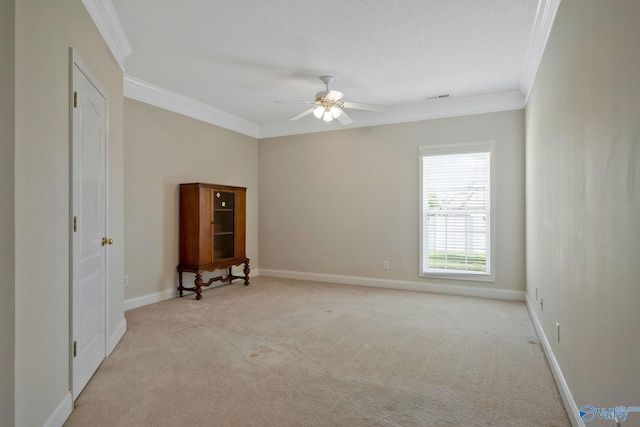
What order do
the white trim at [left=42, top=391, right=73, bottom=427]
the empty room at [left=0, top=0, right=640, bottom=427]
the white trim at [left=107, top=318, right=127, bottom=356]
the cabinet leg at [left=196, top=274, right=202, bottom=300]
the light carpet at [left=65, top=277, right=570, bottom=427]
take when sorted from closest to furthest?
the empty room at [left=0, top=0, right=640, bottom=427], the white trim at [left=42, top=391, right=73, bottom=427], the light carpet at [left=65, top=277, right=570, bottom=427], the white trim at [left=107, top=318, right=127, bottom=356], the cabinet leg at [left=196, top=274, right=202, bottom=300]

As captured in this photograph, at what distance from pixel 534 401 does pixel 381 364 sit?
Answer: 3.26 ft

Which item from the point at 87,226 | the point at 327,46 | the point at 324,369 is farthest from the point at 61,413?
the point at 327,46

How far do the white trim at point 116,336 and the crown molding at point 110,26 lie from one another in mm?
2352

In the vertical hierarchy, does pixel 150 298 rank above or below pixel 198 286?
below

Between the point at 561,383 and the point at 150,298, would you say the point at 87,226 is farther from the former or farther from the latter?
the point at 561,383

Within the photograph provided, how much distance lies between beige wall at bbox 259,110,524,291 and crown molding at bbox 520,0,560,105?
35.6 inches

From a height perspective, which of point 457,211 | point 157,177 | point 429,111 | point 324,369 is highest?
point 429,111

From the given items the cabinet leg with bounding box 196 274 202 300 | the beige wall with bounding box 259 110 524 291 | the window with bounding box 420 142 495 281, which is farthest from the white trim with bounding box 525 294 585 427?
the cabinet leg with bounding box 196 274 202 300

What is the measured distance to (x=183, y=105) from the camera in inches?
195

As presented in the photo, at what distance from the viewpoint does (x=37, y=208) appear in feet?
5.85

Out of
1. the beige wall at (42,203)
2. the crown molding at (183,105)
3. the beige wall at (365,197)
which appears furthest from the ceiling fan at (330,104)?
the beige wall at (42,203)

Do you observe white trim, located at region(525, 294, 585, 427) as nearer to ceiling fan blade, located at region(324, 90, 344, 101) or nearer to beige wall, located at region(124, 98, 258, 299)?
ceiling fan blade, located at region(324, 90, 344, 101)

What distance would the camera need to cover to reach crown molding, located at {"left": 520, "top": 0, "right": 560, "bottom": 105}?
2.62m

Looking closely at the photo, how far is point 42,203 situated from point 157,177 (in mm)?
2914
